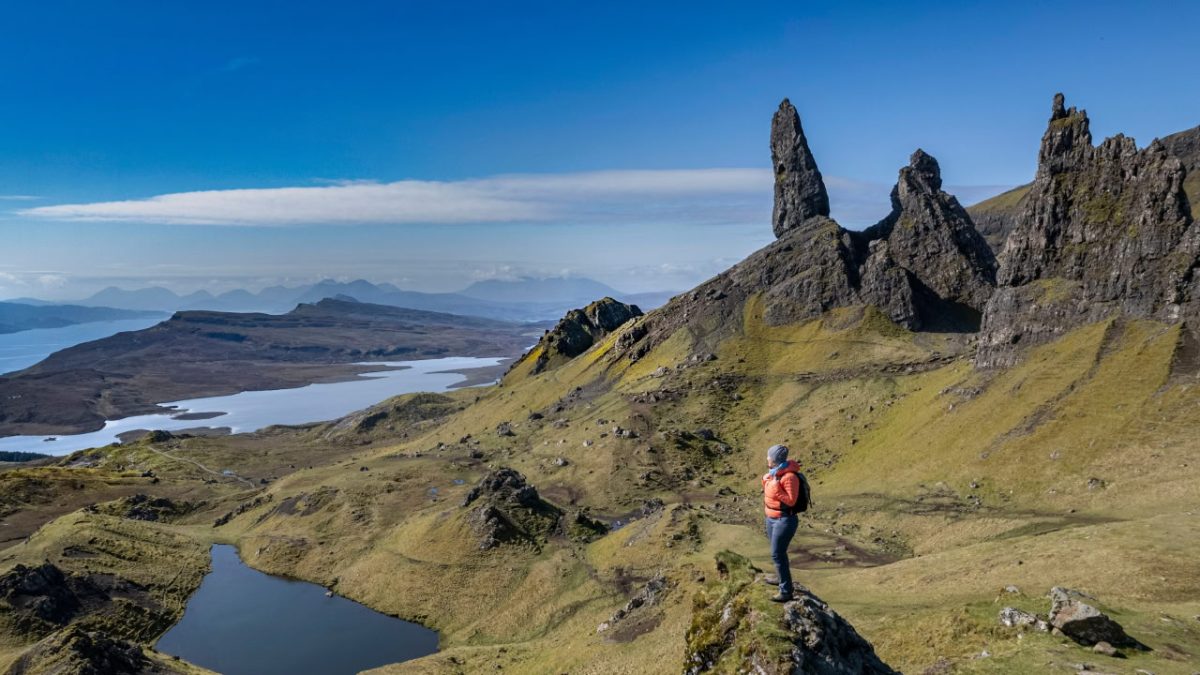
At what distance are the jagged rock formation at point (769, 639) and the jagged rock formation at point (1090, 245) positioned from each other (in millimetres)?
94394

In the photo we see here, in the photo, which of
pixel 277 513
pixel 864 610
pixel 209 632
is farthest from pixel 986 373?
pixel 277 513

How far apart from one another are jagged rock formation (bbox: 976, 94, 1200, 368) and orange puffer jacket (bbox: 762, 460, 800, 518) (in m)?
97.5

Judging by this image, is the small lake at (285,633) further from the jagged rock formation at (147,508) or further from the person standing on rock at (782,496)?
the person standing on rock at (782,496)

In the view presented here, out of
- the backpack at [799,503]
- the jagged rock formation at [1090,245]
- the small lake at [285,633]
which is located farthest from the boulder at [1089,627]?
the jagged rock formation at [1090,245]

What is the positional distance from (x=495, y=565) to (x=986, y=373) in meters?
88.5

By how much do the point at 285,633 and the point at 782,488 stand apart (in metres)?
96.1

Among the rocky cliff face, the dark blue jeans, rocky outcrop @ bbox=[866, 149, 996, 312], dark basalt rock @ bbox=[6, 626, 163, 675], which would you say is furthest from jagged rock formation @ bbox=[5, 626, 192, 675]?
rocky outcrop @ bbox=[866, 149, 996, 312]

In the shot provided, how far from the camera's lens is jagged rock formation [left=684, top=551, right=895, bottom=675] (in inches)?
953

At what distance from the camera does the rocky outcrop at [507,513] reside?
10488 centimetres

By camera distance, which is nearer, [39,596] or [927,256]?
[39,596]

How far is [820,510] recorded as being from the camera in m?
98.3

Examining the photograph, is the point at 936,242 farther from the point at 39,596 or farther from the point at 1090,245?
the point at 39,596

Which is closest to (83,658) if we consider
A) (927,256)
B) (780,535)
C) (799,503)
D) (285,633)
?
(285,633)

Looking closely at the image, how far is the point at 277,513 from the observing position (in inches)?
5689
